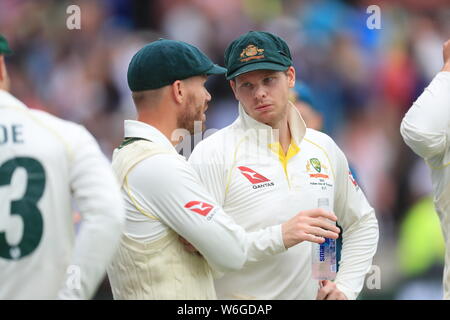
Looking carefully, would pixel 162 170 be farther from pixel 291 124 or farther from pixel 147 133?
pixel 291 124

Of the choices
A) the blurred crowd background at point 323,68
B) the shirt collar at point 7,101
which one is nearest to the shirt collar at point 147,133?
the shirt collar at point 7,101

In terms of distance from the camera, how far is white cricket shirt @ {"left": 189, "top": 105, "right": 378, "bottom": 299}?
3617 millimetres

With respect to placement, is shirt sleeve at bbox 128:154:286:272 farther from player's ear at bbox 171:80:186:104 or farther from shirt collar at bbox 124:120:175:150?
player's ear at bbox 171:80:186:104

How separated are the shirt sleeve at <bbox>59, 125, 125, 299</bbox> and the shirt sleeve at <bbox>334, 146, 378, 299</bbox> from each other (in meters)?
1.43

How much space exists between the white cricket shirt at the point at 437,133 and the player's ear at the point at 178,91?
1104mm

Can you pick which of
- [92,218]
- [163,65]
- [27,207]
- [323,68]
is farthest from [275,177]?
[323,68]

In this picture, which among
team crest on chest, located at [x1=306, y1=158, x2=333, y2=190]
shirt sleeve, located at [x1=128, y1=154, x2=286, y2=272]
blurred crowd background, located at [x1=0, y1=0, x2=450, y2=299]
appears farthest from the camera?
blurred crowd background, located at [x1=0, y1=0, x2=450, y2=299]

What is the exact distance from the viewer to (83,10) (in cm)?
758

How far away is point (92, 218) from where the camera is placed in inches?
112

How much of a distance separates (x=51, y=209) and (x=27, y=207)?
9 centimetres

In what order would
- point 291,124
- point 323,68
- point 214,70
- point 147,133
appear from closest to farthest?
point 147,133
point 214,70
point 291,124
point 323,68

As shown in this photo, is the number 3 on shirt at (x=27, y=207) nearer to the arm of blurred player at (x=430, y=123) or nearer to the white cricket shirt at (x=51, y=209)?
the white cricket shirt at (x=51, y=209)

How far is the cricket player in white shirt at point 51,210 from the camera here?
286 centimetres

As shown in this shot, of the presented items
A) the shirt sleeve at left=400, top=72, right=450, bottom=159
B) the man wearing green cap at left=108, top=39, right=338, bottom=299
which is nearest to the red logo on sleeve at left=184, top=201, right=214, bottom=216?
the man wearing green cap at left=108, top=39, right=338, bottom=299
